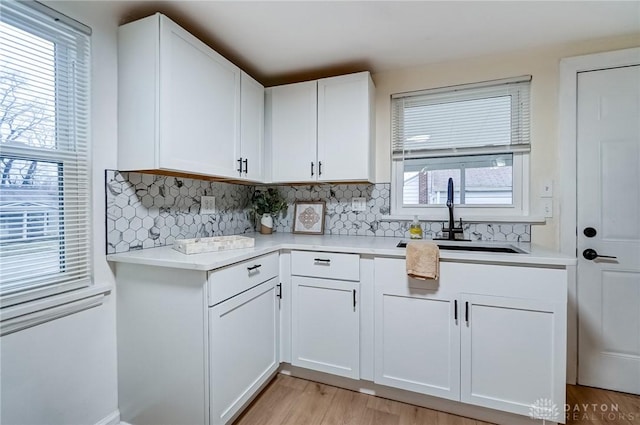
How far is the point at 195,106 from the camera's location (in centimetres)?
154

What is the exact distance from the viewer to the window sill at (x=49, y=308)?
1084 mm

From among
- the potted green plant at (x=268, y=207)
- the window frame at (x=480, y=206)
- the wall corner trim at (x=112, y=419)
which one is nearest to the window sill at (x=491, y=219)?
the window frame at (x=480, y=206)

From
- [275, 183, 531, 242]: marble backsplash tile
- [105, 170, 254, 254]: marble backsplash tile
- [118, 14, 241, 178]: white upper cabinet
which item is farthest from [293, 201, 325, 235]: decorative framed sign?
[118, 14, 241, 178]: white upper cabinet

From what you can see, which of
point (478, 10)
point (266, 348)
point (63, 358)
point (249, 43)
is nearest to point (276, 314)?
point (266, 348)

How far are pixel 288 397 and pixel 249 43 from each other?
7.26ft

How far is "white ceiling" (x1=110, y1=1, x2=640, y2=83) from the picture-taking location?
145 centimetres

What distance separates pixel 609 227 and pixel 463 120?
3.68 feet

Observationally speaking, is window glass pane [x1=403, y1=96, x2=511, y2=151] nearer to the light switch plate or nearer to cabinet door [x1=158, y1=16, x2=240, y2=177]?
the light switch plate

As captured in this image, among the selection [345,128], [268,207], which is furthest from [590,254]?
[268,207]

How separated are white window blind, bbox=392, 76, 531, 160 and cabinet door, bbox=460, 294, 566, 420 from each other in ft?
3.68

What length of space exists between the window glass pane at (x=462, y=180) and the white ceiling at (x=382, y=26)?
2.42 ft

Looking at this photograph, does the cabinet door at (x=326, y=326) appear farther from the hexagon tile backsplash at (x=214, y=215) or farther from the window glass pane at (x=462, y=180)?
the window glass pane at (x=462, y=180)

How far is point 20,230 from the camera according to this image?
1142mm

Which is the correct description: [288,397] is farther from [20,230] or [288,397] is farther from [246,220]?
[20,230]
